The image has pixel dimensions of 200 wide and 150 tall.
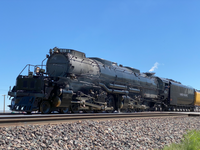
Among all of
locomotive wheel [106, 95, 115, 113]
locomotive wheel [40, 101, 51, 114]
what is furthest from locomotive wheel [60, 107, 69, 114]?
locomotive wheel [106, 95, 115, 113]

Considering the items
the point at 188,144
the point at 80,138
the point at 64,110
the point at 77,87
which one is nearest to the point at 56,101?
the point at 64,110

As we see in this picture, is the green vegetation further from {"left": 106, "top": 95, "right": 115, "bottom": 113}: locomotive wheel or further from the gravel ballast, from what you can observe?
{"left": 106, "top": 95, "right": 115, "bottom": 113}: locomotive wheel

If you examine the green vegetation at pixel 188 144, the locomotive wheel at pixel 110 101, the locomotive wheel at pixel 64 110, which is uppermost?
the locomotive wheel at pixel 110 101

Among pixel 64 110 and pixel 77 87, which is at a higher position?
pixel 77 87

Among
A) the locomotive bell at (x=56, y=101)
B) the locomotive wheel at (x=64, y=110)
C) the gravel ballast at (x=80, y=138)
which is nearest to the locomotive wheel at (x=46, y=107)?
the locomotive bell at (x=56, y=101)

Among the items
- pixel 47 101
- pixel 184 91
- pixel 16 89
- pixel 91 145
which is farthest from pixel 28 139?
pixel 184 91

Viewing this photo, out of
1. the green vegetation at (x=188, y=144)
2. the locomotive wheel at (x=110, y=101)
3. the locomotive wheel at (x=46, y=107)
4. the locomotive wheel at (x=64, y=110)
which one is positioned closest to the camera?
the green vegetation at (x=188, y=144)

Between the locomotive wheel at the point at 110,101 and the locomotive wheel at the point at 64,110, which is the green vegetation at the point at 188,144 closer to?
the locomotive wheel at the point at 64,110

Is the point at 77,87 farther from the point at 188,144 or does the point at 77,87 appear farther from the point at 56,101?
the point at 188,144

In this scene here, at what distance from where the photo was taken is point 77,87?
14.5 metres

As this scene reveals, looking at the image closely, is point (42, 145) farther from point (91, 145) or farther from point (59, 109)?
point (59, 109)

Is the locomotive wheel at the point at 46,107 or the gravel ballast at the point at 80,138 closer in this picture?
the gravel ballast at the point at 80,138

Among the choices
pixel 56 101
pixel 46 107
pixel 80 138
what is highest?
pixel 56 101

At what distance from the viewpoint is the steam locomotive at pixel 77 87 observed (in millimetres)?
12875
